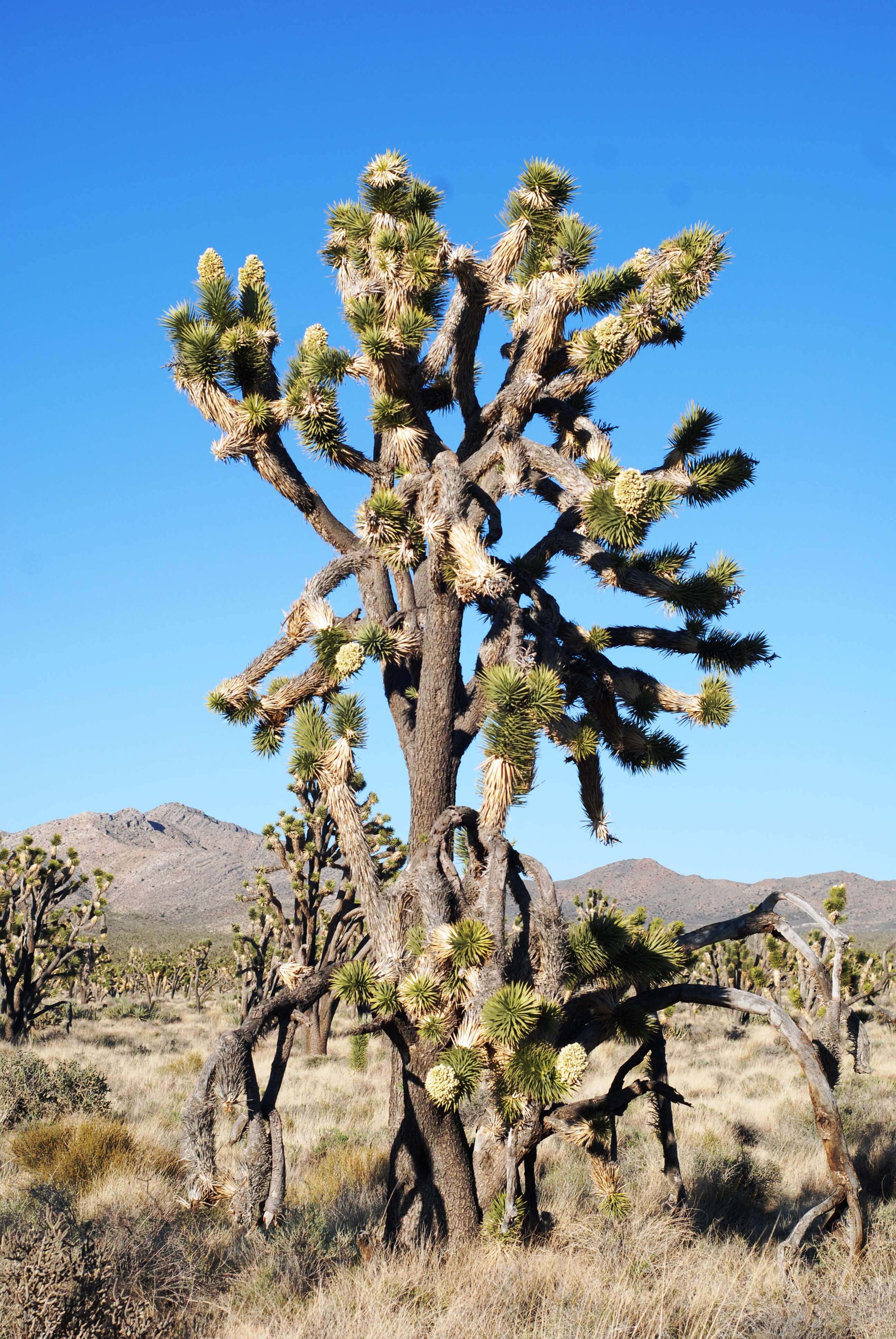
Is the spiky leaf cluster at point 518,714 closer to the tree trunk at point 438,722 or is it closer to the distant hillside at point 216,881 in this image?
the tree trunk at point 438,722

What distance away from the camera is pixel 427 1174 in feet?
17.1

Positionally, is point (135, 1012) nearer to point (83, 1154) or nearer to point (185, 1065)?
point (185, 1065)

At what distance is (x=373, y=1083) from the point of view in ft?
50.6

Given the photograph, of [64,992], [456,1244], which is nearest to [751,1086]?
[456,1244]

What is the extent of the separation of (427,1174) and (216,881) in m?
119

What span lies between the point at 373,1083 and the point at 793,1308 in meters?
11.6

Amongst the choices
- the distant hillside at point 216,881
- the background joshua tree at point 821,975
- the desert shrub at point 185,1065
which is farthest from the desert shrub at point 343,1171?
the distant hillside at point 216,881

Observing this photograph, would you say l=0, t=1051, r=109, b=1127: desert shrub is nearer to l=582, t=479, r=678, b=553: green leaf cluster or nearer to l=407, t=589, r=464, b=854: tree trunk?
l=407, t=589, r=464, b=854: tree trunk

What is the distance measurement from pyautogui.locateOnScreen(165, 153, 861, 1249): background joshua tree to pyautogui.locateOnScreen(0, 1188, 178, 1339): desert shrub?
0.62 metres

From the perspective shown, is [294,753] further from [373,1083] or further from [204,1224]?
[373,1083]

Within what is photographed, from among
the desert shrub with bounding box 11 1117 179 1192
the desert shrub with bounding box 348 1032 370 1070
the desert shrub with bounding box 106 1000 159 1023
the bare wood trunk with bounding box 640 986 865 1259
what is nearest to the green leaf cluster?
the bare wood trunk with bounding box 640 986 865 1259

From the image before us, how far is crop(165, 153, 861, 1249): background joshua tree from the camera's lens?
4777mm

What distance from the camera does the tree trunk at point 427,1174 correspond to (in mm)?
5098

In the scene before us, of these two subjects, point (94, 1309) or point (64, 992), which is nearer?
point (94, 1309)
